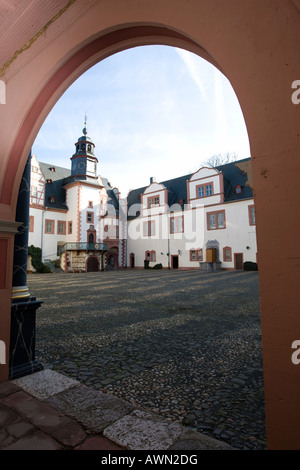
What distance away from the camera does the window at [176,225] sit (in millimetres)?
28420

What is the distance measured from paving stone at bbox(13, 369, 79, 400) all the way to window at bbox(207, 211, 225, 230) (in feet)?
78.2

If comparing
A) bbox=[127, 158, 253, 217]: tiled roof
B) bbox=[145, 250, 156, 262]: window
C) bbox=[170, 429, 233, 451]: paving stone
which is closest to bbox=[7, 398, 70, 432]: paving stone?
bbox=[170, 429, 233, 451]: paving stone

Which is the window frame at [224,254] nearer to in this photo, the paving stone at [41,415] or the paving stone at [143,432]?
the paving stone at [143,432]

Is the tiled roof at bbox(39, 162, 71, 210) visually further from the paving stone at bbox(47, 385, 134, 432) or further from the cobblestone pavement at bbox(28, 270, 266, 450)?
the paving stone at bbox(47, 385, 134, 432)

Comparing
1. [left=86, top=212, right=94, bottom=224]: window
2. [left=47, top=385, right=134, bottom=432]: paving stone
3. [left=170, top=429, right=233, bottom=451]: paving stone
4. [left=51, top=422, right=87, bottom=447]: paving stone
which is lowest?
[left=47, top=385, right=134, bottom=432]: paving stone

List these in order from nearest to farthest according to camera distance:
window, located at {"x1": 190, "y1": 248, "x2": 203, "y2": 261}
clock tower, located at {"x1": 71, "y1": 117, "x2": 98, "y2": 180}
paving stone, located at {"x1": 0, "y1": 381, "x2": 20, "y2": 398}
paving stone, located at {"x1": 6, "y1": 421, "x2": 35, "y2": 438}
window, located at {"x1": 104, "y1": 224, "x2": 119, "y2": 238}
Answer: paving stone, located at {"x1": 6, "y1": 421, "x2": 35, "y2": 438}, paving stone, located at {"x1": 0, "y1": 381, "x2": 20, "y2": 398}, window, located at {"x1": 190, "y1": 248, "x2": 203, "y2": 261}, clock tower, located at {"x1": 71, "y1": 117, "x2": 98, "y2": 180}, window, located at {"x1": 104, "y1": 224, "x2": 119, "y2": 238}

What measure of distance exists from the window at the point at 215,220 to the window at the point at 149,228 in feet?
24.8

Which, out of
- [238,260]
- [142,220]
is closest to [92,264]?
[142,220]

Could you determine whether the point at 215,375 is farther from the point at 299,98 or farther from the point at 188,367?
the point at 299,98

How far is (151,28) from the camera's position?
7.20 ft

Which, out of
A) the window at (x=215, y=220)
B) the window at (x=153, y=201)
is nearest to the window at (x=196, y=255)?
the window at (x=215, y=220)

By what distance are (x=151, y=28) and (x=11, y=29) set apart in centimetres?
159

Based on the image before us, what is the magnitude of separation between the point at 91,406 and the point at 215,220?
24.9 metres

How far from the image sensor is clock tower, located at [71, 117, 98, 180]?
A: 101 ft
